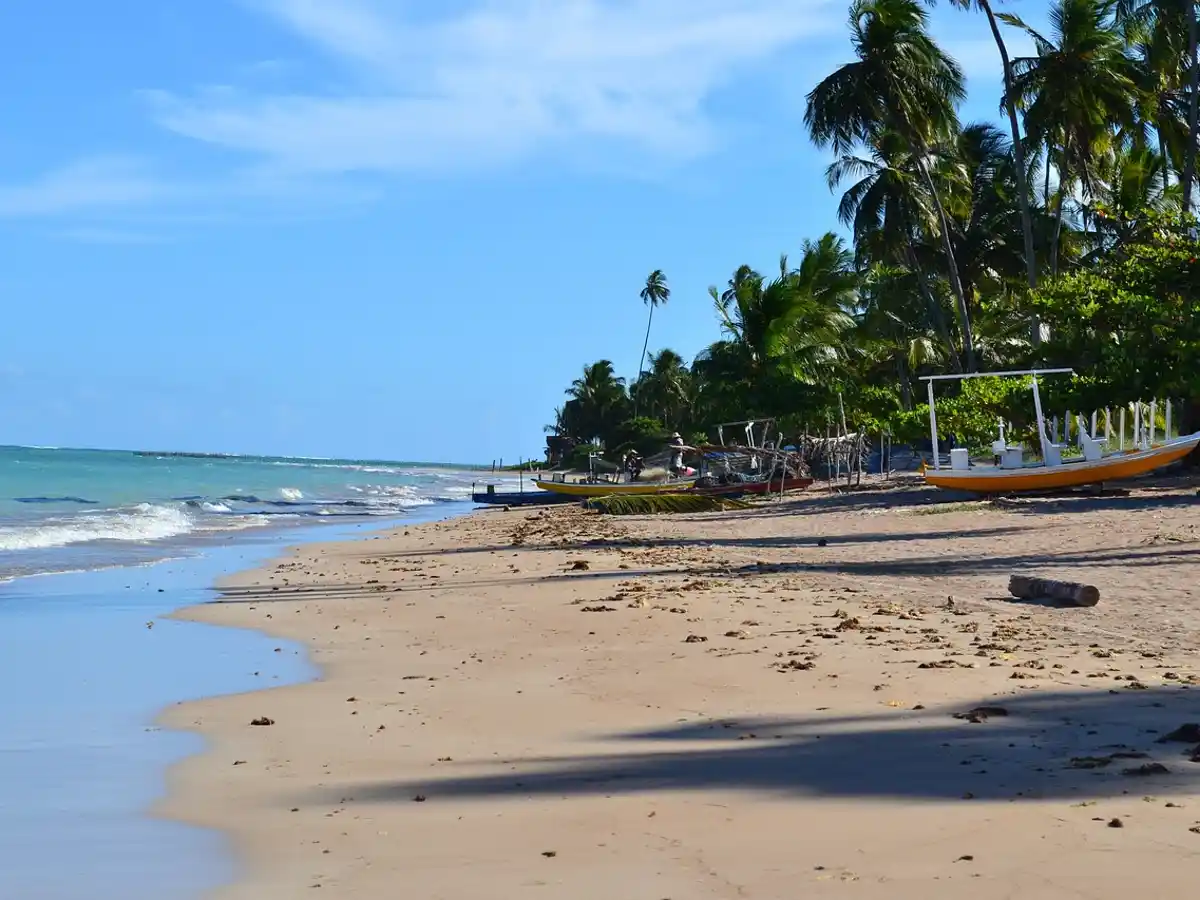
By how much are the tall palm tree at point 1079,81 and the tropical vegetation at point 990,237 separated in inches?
2.3

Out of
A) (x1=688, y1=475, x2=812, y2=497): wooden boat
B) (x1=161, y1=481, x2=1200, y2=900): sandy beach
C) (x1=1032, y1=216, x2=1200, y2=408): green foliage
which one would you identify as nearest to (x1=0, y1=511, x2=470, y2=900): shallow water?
(x1=161, y1=481, x2=1200, y2=900): sandy beach

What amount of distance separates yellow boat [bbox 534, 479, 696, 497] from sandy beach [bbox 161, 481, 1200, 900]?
77.8ft

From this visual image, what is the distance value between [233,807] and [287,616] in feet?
29.8

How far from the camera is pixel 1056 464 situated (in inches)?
1057

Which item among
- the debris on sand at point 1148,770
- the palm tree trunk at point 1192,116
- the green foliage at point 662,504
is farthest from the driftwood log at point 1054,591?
the palm tree trunk at point 1192,116

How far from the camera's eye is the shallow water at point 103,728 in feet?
18.1

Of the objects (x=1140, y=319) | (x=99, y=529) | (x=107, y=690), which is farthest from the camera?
(x=99, y=529)

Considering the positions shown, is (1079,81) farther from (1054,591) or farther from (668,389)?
(668,389)

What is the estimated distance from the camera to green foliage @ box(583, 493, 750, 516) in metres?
35.6

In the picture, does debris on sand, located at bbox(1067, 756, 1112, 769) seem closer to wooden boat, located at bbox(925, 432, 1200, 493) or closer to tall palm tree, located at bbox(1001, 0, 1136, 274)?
wooden boat, located at bbox(925, 432, 1200, 493)

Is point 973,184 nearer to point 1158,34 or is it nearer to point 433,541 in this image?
point 1158,34

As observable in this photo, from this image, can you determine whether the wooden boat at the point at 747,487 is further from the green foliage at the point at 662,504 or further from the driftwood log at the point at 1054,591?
the driftwood log at the point at 1054,591

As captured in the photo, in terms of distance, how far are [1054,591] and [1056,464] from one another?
51.1 feet

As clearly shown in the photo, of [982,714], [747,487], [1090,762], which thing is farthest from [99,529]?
[1090,762]
